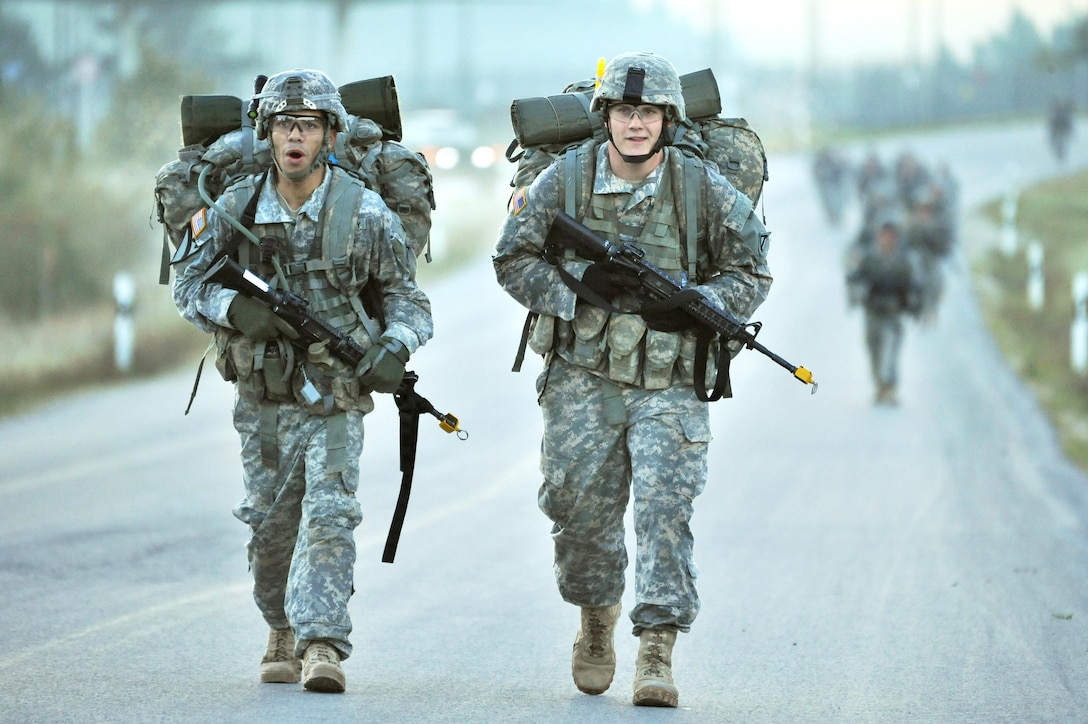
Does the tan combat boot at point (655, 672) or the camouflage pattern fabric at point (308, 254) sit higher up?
the camouflage pattern fabric at point (308, 254)

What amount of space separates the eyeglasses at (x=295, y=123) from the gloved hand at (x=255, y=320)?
0.57m

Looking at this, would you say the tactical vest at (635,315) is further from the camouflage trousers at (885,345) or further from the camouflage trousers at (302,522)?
the camouflage trousers at (885,345)

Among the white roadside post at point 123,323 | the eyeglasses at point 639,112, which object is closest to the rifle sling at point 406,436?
the eyeglasses at point 639,112

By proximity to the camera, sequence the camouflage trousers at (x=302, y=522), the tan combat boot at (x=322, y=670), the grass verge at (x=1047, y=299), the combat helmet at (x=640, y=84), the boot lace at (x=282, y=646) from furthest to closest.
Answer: the grass verge at (x=1047, y=299) → the boot lace at (x=282, y=646) → the combat helmet at (x=640, y=84) → the camouflage trousers at (x=302, y=522) → the tan combat boot at (x=322, y=670)

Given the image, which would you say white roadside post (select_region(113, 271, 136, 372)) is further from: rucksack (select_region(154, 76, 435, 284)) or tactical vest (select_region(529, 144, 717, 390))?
tactical vest (select_region(529, 144, 717, 390))

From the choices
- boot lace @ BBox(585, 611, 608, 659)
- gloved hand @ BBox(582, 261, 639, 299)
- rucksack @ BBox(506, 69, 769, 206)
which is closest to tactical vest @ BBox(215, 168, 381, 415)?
rucksack @ BBox(506, 69, 769, 206)

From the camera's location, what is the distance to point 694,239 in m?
6.25

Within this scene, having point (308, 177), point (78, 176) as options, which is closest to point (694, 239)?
point (308, 177)

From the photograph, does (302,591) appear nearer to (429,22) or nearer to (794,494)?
(794,494)

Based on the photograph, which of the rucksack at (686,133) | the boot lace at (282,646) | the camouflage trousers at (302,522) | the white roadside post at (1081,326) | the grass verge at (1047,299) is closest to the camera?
the camouflage trousers at (302,522)

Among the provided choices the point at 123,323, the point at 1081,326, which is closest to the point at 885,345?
the point at 1081,326

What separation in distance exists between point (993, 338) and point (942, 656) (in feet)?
56.1

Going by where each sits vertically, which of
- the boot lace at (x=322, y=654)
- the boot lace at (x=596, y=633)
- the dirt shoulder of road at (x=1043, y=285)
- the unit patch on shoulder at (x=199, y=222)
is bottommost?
the dirt shoulder of road at (x=1043, y=285)

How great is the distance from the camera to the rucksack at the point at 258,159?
6344 millimetres
